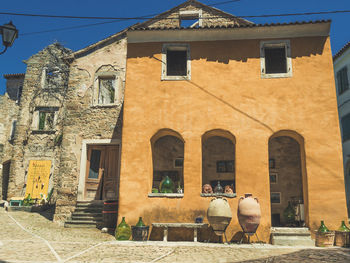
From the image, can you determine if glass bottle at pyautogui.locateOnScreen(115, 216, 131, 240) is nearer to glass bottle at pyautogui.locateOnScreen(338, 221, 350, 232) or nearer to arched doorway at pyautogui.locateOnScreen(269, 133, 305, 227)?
arched doorway at pyautogui.locateOnScreen(269, 133, 305, 227)

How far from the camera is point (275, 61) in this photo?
35.2 ft

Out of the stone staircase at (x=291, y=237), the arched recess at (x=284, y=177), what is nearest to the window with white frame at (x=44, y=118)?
the arched recess at (x=284, y=177)

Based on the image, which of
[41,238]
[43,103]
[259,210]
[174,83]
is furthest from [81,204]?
[43,103]

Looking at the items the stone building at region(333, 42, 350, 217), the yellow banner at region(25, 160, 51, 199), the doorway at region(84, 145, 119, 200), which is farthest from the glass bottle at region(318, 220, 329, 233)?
the yellow banner at region(25, 160, 51, 199)

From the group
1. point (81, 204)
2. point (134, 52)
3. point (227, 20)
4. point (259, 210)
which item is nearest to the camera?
point (259, 210)

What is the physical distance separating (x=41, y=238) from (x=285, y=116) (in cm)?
772

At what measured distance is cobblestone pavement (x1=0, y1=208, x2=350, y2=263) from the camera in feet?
20.0

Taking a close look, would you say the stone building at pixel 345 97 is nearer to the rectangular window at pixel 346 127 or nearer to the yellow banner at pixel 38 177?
the rectangular window at pixel 346 127

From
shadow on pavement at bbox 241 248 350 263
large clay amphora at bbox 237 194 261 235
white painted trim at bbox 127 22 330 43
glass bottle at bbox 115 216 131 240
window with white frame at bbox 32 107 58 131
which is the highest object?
white painted trim at bbox 127 22 330 43

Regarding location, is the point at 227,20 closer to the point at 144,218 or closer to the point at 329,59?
the point at 329,59

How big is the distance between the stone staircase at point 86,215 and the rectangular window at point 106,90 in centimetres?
431

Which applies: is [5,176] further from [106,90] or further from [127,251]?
[127,251]

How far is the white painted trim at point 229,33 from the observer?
32.0 ft

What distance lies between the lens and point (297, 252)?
712cm
